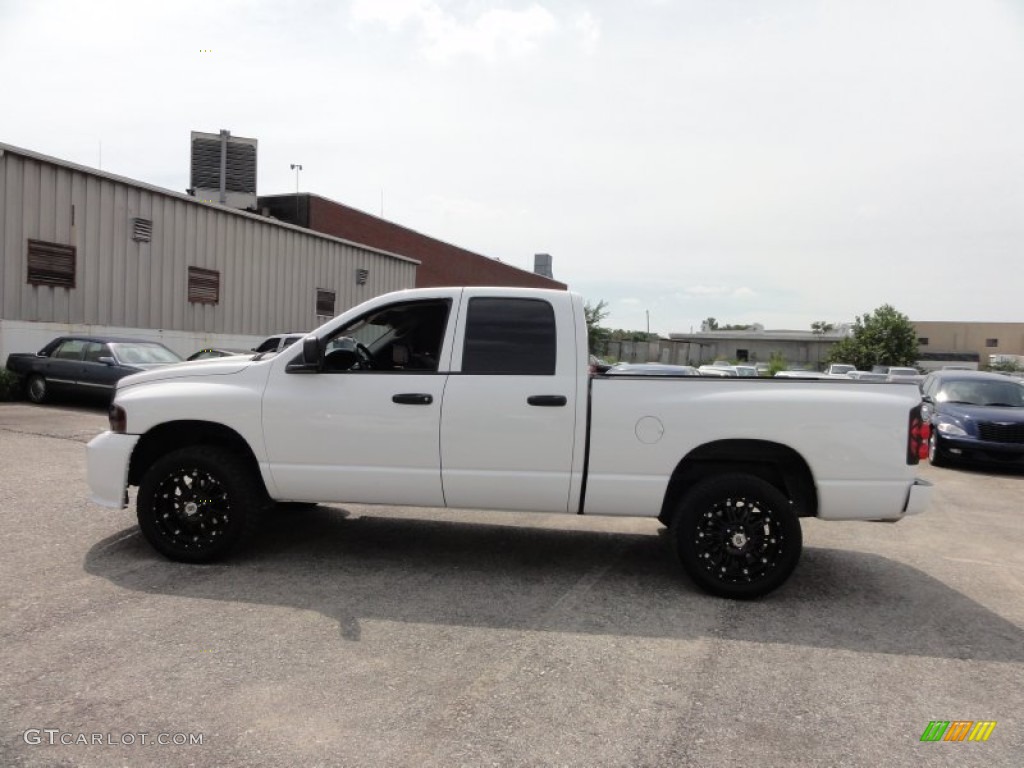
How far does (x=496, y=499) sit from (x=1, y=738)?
9.60 ft

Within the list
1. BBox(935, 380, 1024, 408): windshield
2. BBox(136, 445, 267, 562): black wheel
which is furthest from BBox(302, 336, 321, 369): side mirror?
BBox(935, 380, 1024, 408): windshield

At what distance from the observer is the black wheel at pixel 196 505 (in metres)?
5.19

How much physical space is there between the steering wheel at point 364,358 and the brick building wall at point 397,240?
23.4 metres

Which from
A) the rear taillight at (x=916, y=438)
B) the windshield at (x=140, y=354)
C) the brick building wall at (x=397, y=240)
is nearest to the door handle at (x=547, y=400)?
the rear taillight at (x=916, y=438)

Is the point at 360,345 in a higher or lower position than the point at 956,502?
higher

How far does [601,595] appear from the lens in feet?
16.2

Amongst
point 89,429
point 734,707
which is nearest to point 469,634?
point 734,707

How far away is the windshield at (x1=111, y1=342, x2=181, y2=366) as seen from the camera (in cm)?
1420

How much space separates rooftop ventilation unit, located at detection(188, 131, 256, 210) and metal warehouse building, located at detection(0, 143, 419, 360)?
5.65 metres

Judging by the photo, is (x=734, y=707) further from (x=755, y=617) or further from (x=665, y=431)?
(x=665, y=431)

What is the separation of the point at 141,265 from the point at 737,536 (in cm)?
1812

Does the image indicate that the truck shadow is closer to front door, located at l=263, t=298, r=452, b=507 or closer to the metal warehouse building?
front door, located at l=263, t=298, r=452, b=507

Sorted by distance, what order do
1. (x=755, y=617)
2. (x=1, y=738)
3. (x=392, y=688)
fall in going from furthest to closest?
(x=755, y=617) < (x=392, y=688) < (x=1, y=738)

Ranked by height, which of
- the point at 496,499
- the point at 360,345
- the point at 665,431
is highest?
the point at 360,345
